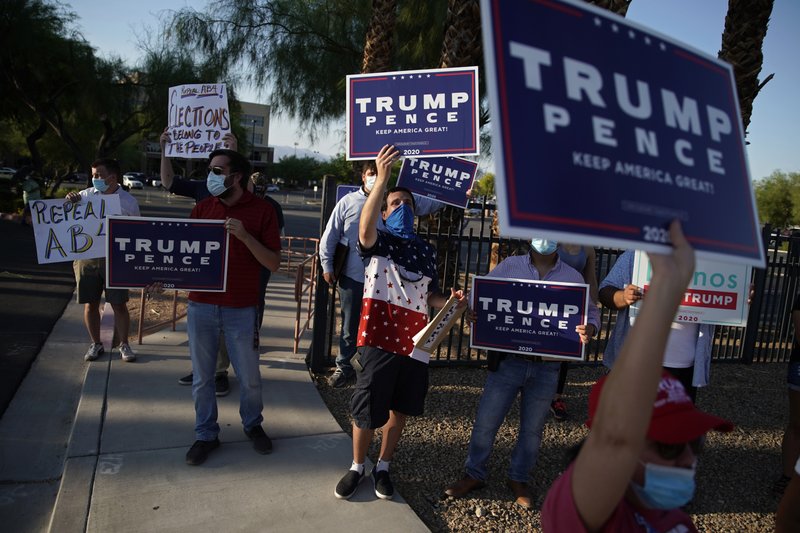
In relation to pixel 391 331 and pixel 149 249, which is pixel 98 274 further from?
pixel 391 331

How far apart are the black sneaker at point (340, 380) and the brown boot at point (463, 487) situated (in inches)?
80.4

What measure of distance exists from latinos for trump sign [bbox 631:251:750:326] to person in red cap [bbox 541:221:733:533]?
7.91 feet

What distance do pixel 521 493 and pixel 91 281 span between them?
4.29 m

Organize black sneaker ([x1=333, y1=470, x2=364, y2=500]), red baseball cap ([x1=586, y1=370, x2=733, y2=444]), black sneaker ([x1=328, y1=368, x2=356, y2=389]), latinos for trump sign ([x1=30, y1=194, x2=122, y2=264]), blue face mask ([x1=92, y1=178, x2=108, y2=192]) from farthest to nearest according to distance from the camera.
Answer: black sneaker ([x1=328, y1=368, x2=356, y2=389]), blue face mask ([x1=92, y1=178, x2=108, y2=192]), latinos for trump sign ([x1=30, y1=194, x2=122, y2=264]), black sneaker ([x1=333, y1=470, x2=364, y2=500]), red baseball cap ([x1=586, y1=370, x2=733, y2=444])

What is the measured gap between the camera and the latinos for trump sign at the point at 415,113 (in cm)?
398

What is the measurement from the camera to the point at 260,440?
13.4 ft

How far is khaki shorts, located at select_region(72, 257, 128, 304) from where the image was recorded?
5395mm

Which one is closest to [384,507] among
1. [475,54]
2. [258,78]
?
[475,54]

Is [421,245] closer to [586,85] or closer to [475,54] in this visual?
[586,85]

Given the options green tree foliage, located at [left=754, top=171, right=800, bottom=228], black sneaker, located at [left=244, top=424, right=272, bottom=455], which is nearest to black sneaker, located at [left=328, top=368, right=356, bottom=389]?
black sneaker, located at [left=244, top=424, right=272, bottom=455]

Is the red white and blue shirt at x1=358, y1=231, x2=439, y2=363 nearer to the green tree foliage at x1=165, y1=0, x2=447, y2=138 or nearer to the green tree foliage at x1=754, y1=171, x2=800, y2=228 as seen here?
the green tree foliage at x1=165, y1=0, x2=447, y2=138

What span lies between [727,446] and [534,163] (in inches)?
189

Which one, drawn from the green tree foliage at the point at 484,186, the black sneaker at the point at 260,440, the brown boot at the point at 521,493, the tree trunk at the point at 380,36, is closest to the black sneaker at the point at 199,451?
the black sneaker at the point at 260,440

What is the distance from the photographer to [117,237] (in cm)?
420
